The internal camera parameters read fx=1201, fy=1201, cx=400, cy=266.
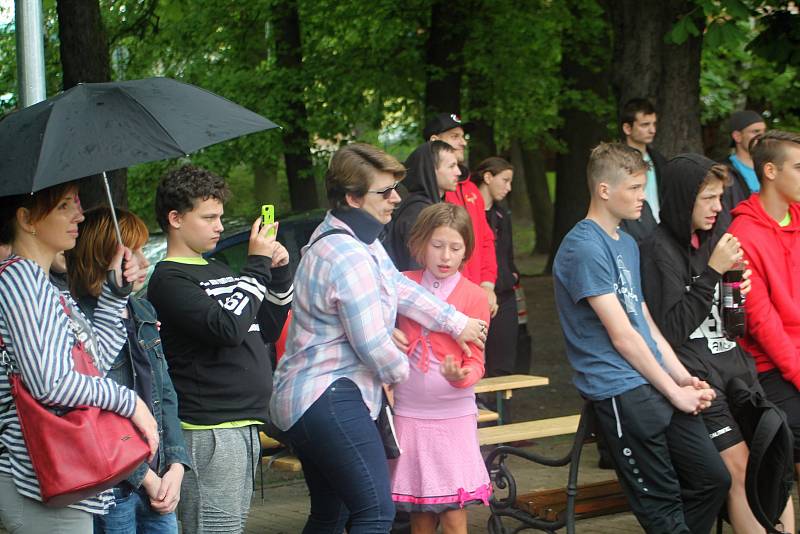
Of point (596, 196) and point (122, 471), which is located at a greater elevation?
point (596, 196)

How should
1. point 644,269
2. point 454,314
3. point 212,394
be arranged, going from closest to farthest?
point 212,394
point 454,314
point 644,269

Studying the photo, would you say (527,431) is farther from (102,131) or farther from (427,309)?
(102,131)

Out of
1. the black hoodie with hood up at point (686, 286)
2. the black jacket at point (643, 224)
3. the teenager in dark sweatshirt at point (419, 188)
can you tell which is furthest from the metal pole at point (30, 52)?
the black jacket at point (643, 224)

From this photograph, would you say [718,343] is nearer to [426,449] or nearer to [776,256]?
[776,256]

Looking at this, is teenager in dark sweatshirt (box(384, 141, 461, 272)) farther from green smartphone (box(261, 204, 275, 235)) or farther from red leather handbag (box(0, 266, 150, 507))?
red leather handbag (box(0, 266, 150, 507))

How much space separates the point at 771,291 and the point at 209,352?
3089 millimetres

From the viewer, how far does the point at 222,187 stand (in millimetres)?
5078

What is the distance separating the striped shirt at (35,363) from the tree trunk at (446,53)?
1251cm

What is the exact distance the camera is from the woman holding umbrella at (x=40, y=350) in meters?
3.77

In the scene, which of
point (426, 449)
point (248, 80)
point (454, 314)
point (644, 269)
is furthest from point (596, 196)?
point (248, 80)

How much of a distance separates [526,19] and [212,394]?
1275 centimetres

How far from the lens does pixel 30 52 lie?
647 centimetres

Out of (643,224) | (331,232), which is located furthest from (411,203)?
(331,232)

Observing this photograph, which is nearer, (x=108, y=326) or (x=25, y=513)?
(x=25, y=513)
